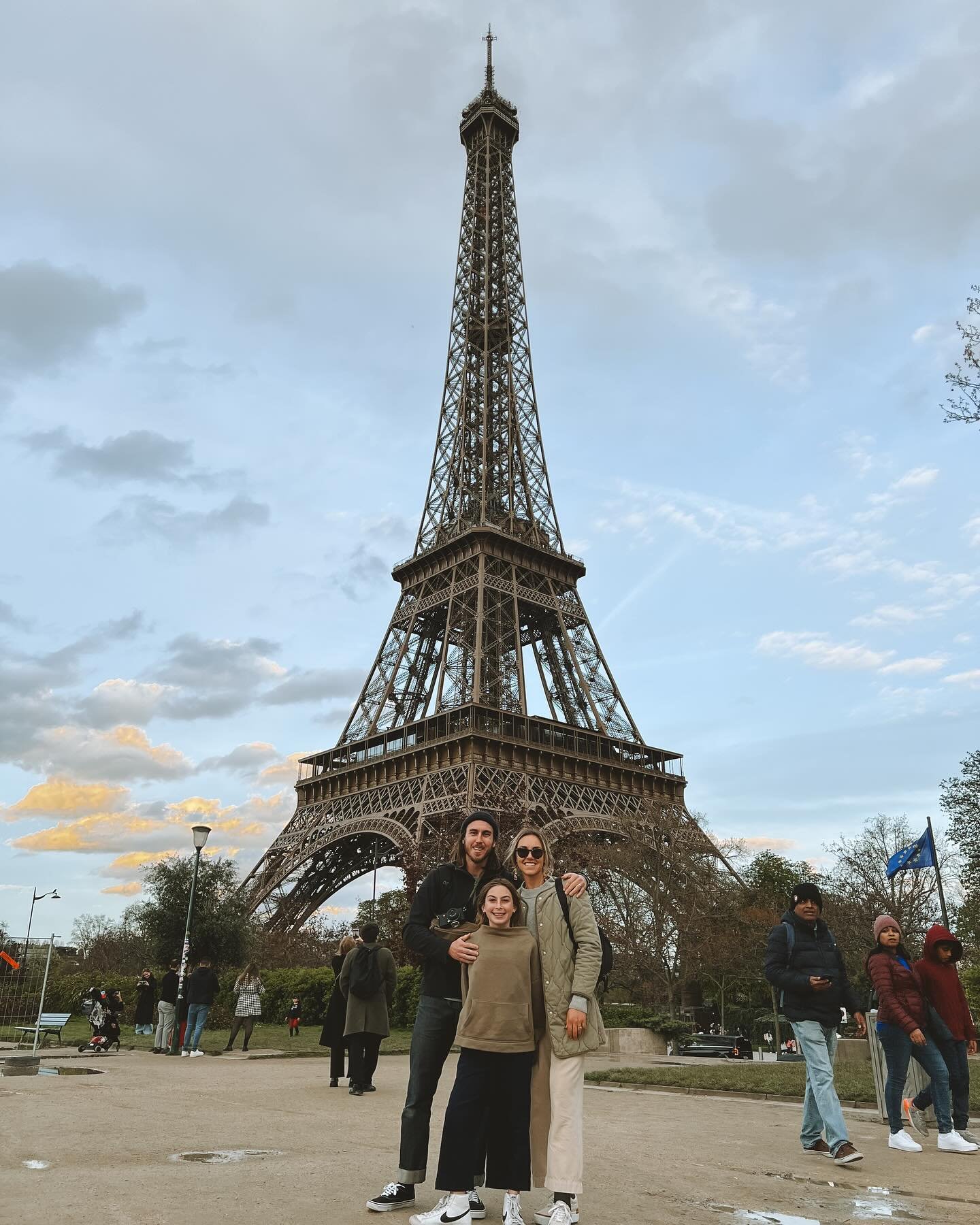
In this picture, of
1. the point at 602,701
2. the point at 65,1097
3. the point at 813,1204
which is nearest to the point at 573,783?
the point at 602,701

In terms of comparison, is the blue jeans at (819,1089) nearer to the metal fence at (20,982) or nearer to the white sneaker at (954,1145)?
the white sneaker at (954,1145)

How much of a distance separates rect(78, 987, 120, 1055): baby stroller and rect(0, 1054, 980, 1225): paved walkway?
23.1 ft

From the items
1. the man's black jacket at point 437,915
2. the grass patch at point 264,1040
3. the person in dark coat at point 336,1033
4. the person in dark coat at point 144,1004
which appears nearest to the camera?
the man's black jacket at point 437,915

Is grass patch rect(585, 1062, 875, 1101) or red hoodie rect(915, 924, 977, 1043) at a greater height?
red hoodie rect(915, 924, 977, 1043)

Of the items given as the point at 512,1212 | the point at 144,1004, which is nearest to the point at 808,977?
the point at 512,1212

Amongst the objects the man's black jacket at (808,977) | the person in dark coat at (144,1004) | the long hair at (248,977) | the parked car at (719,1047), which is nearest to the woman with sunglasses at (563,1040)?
the man's black jacket at (808,977)

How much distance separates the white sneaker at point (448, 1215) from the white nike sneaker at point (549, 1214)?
0.32 m

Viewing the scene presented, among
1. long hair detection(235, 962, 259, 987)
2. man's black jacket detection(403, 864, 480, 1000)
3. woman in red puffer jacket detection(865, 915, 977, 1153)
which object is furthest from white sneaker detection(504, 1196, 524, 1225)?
long hair detection(235, 962, 259, 987)

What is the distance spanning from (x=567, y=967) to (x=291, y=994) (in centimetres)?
2403

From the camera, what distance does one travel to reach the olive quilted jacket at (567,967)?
4746 millimetres

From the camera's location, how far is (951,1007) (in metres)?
7.75

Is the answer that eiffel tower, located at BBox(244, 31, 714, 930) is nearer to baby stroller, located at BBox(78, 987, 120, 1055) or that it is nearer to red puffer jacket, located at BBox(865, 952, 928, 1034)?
baby stroller, located at BBox(78, 987, 120, 1055)

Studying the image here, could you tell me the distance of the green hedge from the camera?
77.2 ft

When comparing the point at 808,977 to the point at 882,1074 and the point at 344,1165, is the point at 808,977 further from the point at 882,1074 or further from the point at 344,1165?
the point at 344,1165
